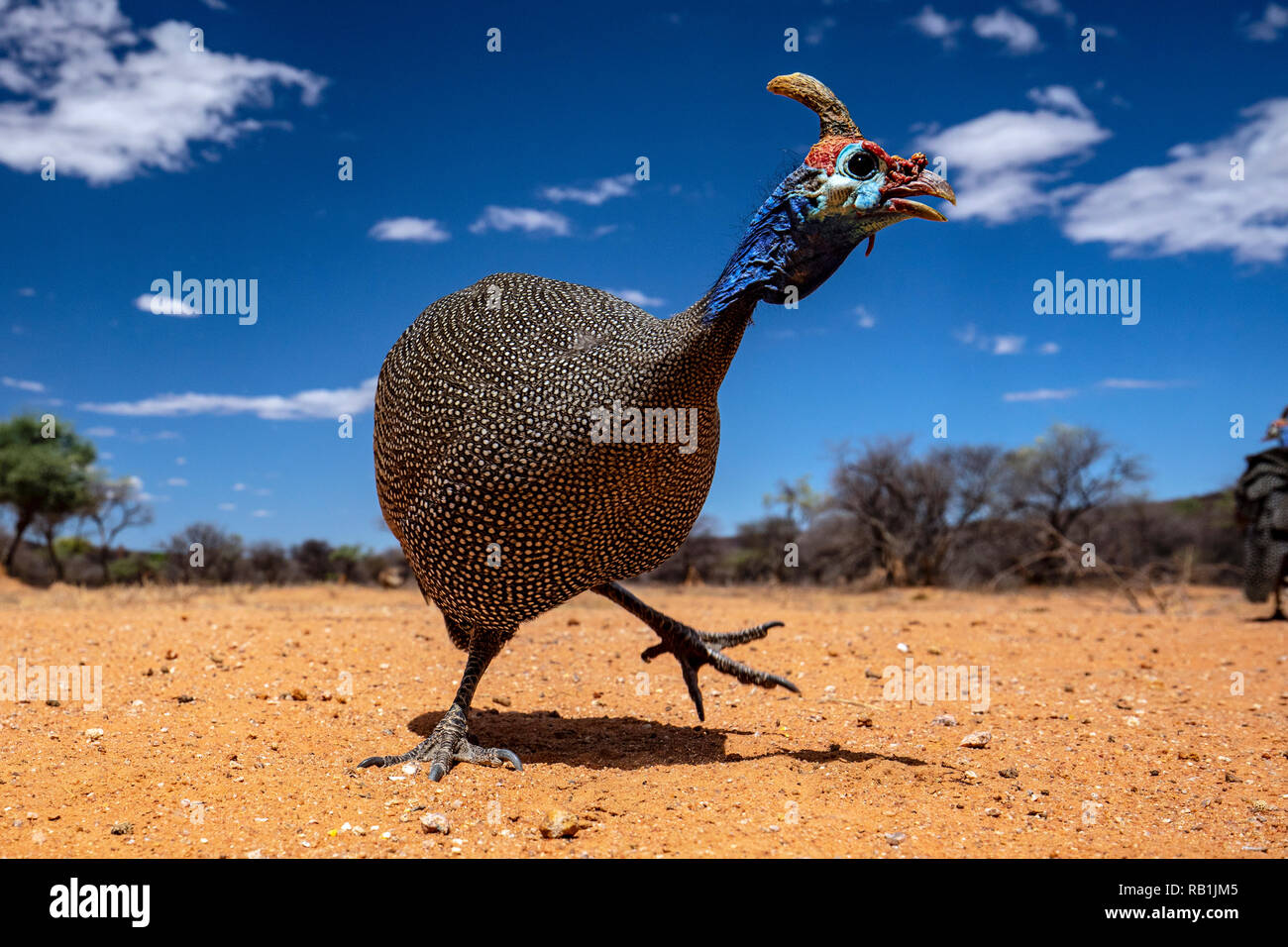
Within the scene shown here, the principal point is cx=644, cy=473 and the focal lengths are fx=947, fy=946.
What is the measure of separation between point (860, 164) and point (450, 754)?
3515mm

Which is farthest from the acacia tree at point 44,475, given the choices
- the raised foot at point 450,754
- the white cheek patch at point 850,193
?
the white cheek patch at point 850,193

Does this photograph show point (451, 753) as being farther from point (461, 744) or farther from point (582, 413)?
point (582, 413)

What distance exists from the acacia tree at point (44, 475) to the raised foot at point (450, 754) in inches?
1031

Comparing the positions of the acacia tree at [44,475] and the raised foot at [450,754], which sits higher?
the acacia tree at [44,475]

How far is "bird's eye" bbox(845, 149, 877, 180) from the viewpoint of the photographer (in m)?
4.07

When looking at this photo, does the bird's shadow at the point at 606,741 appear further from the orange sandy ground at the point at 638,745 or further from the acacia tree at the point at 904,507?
the acacia tree at the point at 904,507

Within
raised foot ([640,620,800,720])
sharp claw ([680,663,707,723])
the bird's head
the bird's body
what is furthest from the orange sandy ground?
the bird's head

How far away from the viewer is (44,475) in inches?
1067

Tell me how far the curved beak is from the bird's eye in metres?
0.12

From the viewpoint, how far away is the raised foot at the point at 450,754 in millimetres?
4953
